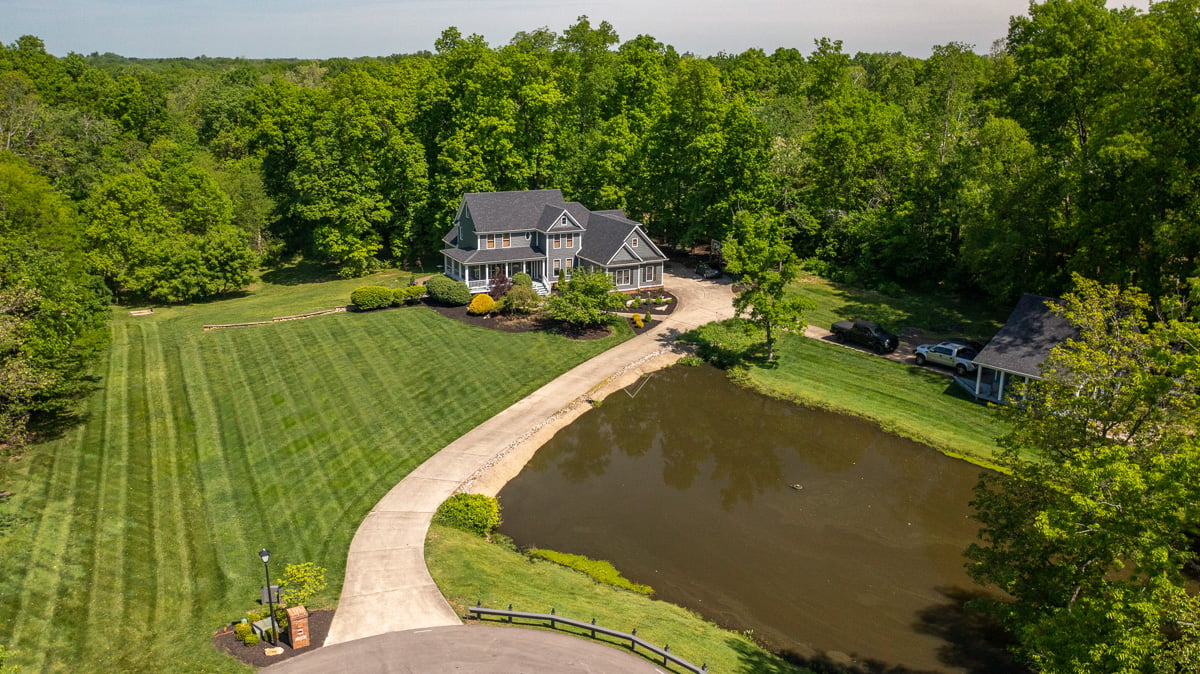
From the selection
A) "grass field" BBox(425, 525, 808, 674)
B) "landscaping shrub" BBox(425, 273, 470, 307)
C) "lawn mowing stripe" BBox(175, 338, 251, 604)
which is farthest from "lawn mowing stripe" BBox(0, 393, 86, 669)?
"landscaping shrub" BBox(425, 273, 470, 307)

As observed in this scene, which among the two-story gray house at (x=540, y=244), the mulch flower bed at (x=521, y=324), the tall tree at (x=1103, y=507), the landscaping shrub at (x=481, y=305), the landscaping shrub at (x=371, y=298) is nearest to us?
the tall tree at (x=1103, y=507)

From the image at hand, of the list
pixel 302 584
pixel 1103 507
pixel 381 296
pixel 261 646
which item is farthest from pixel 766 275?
pixel 261 646

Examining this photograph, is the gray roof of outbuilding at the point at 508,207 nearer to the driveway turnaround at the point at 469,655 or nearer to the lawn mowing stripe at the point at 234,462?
the lawn mowing stripe at the point at 234,462

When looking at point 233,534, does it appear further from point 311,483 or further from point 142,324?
point 142,324

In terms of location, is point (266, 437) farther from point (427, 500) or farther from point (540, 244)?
point (540, 244)

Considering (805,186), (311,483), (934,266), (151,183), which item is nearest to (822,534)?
(311,483)

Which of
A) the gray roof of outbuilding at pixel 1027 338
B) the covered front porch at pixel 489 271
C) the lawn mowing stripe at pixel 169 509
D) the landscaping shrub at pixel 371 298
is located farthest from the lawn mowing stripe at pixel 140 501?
the gray roof of outbuilding at pixel 1027 338
